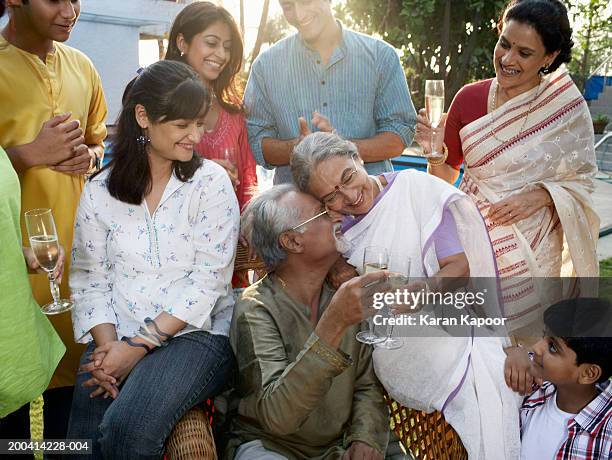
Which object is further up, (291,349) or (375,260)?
(375,260)

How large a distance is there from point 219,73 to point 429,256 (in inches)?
63.6

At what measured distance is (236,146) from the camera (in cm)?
352

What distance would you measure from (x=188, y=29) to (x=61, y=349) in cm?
177

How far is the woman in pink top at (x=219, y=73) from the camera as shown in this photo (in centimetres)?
330

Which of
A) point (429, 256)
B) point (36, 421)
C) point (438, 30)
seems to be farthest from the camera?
point (438, 30)

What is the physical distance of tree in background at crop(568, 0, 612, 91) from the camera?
17.7 meters

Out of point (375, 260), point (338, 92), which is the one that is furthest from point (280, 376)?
point (338, 92)

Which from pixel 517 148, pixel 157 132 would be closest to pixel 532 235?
pixel 517 148

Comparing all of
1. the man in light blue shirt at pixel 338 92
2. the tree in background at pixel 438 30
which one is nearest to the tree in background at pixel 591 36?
the tree in background at pixel 438 30

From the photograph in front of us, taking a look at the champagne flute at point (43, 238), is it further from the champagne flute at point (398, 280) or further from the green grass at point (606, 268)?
the green grass at point (606, 268)

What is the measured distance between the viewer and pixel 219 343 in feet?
8.21

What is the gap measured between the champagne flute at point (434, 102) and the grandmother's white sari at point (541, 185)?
11.4 inches

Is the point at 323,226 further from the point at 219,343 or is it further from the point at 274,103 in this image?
the point at 274,103

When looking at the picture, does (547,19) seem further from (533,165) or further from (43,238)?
(43,238)
